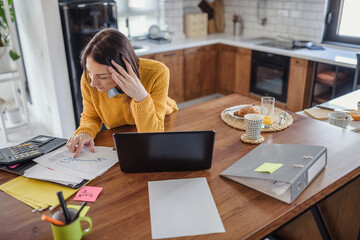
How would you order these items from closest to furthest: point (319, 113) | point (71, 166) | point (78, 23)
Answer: point (71, 166)
point (319, 113)
point (78, 23)

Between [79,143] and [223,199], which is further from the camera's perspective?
[79,143]

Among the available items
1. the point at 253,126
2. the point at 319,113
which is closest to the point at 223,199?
the point at 253,126

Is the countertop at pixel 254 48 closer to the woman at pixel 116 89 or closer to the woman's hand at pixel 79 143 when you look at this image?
the woman at pixel 116 89

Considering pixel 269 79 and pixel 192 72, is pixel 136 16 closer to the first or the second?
pixel 192 72

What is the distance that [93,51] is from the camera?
1623mm

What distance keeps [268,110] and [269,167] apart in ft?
1.92

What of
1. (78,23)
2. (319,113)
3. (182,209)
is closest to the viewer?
(182,209)

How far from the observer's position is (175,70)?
14.3ft

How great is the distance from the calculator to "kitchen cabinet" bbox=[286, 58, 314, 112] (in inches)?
122

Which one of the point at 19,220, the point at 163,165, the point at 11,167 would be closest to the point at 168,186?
the point at 163,165

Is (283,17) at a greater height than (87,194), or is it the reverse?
(283,17)

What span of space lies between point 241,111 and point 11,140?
2.89 meters

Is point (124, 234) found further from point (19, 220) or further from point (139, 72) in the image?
point (139, 72)

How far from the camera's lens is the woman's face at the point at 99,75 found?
1.62 m
